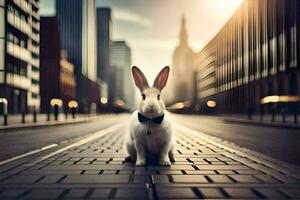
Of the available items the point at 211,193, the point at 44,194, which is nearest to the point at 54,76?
the point at 44,194

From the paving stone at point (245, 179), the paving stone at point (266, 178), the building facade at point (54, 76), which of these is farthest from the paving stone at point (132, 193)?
the building facade at point (54, 76)

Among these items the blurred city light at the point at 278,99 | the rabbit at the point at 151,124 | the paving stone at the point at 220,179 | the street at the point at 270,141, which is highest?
the blurred city light at the point at 278,99

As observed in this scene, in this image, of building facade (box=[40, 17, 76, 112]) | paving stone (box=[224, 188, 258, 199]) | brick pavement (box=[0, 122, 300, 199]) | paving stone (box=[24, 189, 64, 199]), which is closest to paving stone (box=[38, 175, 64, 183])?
brick pavement (box=[0, 122, 300, 199])

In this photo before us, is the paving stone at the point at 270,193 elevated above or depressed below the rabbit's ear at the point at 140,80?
below

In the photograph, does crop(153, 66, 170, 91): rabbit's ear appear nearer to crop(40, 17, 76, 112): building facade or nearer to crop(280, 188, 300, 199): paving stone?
crop(280, 188, 300, 199): paving stone

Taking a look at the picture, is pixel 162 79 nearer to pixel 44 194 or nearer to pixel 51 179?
pixel 51 179

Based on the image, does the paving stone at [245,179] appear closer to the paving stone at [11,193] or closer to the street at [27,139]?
the paving stone at [11,193]

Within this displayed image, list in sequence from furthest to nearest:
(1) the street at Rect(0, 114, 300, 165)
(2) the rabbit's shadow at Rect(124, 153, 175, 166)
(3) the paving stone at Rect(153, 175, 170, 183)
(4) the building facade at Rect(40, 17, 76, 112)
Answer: (4) the building facade at Rect(40, 17, 76, 112)
(1) the street at Rect(0, 114, 300, 165)
(2) the rabbit's shadow at Rect(124, 153, 175, 166)
(3) the paving stone at Rect(153, 175, 170, 183)

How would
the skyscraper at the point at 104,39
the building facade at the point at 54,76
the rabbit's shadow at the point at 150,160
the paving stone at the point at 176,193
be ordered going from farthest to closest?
1. the building facade at the point at 54,76
2. the skyscraper at the point at 104,39
3. the rabbit's shadow at the point at 150,160
4. the paving stone at the point at 176,193
